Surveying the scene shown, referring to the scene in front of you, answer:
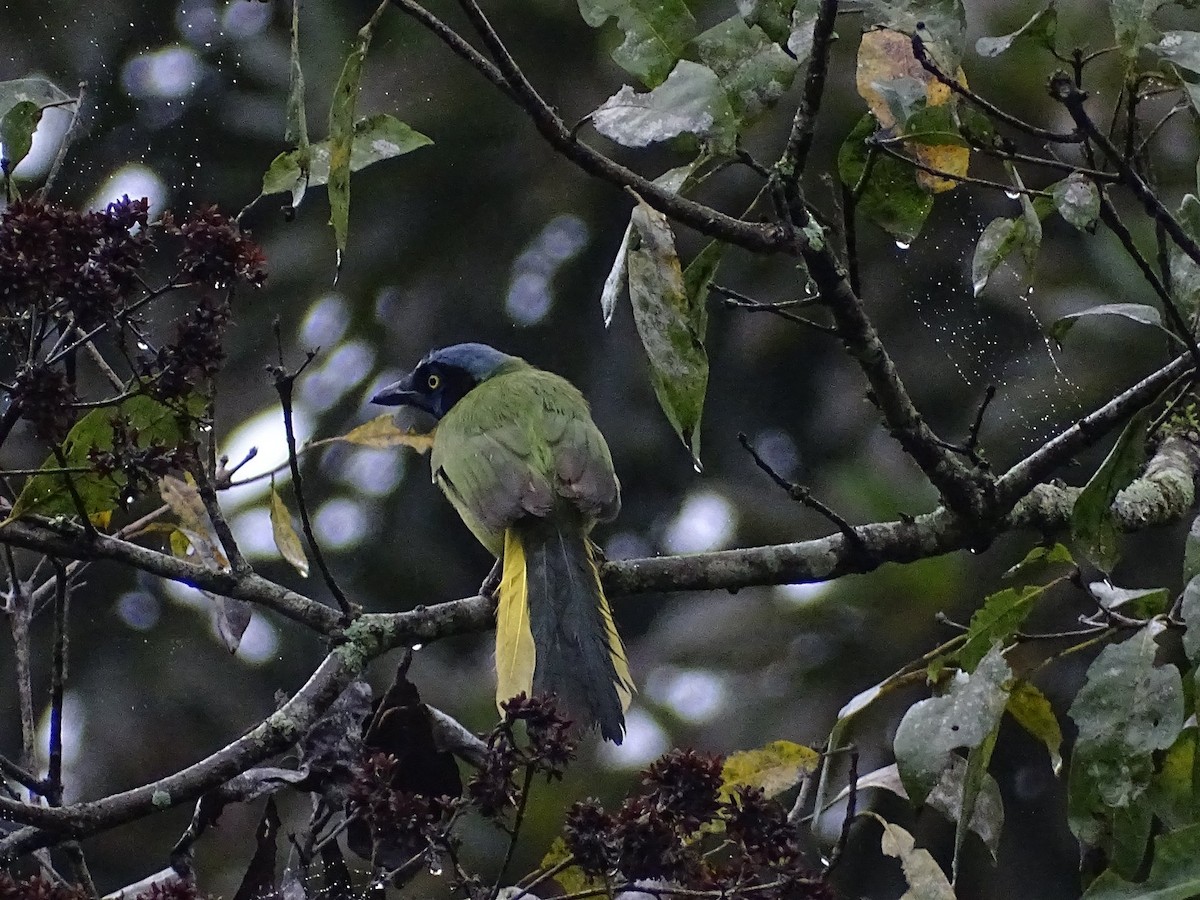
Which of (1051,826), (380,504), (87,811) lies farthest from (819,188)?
(87,811)

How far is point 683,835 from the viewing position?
1789 millimetres

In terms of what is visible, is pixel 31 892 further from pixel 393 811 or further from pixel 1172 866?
pixel 1172 866

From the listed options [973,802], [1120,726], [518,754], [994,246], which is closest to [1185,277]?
[994,246]

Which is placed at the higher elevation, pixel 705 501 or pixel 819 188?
pixel 819 188

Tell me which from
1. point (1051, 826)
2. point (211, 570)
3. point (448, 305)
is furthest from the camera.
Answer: point (448, 305)

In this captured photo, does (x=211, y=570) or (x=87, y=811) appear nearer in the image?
(x=87, y=811)

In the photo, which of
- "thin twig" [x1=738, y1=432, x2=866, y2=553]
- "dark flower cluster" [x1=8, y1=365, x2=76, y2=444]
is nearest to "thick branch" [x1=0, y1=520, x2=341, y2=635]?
"dark flower cluster" [x1=8, y1=365, x2=76, y2=444]

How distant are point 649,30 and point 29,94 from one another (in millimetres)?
958

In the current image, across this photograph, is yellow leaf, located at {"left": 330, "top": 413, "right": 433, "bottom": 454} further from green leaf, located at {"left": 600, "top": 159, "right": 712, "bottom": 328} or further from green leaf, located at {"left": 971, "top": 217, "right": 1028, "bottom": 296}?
green leaf, located at {"left": 971, "top": 217, "right": 1028, "bottom": 296}

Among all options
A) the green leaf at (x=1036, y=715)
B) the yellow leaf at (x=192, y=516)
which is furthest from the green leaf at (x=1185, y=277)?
the yellow leaf at (x=192, y=516)

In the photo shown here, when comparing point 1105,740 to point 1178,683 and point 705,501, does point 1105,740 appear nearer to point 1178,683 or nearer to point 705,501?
point 1178,683

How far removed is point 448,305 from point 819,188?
1.39 m

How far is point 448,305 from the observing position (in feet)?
16.9

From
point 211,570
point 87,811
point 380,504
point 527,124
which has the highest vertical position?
point 527,124
